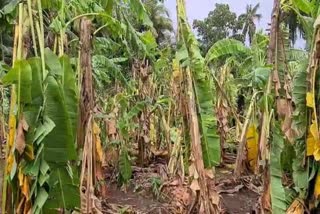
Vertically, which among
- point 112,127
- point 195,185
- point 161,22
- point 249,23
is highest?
point 161,22

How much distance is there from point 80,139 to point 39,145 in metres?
1.33

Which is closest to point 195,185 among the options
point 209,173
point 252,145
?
point 209,173

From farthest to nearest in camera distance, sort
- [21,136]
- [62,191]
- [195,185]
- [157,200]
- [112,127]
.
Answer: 1. [112,127]
2. [157,200]
3. [195,185]
4. [62,191]
5. [21,136]

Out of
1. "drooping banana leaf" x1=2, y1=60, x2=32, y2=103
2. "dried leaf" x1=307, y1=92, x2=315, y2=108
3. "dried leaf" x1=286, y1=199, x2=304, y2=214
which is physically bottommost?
"dried leaf" x1=286, y1=199, x2=304, y2=214

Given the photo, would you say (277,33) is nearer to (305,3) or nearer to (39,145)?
(305,3)

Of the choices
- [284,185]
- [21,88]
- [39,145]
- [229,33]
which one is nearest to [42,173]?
[39,145]

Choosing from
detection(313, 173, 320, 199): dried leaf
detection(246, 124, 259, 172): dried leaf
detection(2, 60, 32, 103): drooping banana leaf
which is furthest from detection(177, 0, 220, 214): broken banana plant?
detection(246, 124, 259, 172): dried leaf

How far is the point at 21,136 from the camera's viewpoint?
3.30 metres

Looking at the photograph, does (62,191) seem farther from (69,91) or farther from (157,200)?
(157,200)

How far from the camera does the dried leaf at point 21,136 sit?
3281 mm

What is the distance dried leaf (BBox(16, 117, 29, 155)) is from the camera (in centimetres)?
328

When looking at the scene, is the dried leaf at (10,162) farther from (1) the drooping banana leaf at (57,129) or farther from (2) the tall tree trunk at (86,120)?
(2) the tall tree trunk at (86,120)

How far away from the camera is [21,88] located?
3.32 m

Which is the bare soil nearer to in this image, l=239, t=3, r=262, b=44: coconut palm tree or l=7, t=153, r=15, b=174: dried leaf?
l=7, t=153, r=15, b=174: dried leaf
